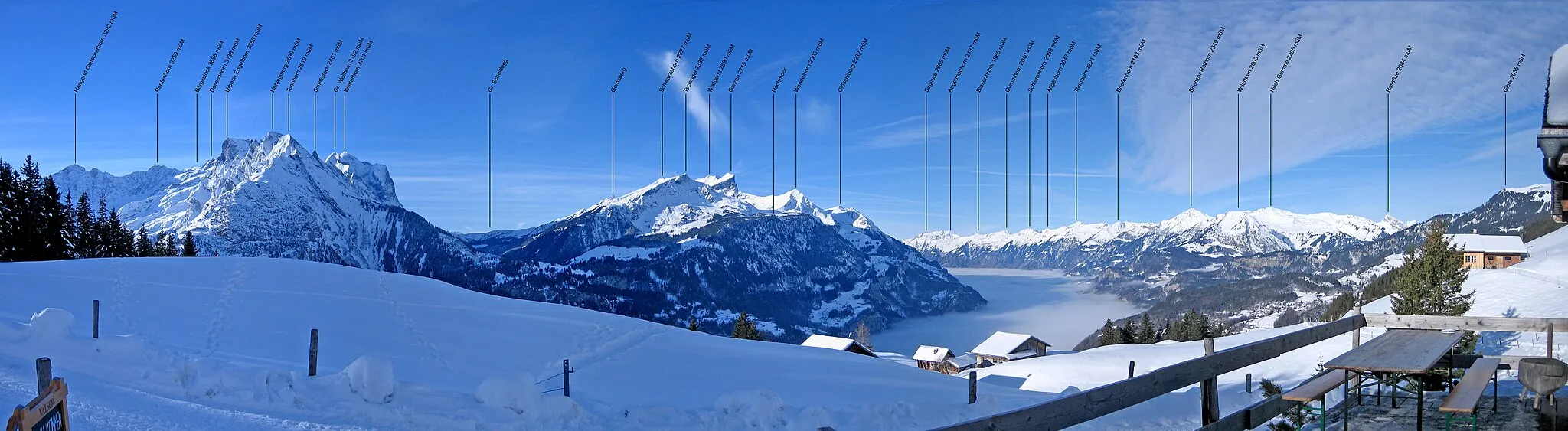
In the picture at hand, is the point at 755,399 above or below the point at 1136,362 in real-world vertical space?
above

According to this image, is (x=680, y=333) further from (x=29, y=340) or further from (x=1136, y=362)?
(x=1136, y=362)

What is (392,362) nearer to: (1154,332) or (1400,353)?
(1400,353)

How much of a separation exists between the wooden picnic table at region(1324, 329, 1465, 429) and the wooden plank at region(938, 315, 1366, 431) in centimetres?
57

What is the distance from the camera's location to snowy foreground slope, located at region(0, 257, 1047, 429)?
38.5 feet

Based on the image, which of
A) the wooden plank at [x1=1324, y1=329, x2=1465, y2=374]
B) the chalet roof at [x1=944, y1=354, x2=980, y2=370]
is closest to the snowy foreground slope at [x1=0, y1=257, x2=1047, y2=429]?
the wooden plank at [x1=1324, y1=329, x2=1465, y2=374]

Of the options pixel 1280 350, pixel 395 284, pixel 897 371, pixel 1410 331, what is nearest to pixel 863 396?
pixel 897 371

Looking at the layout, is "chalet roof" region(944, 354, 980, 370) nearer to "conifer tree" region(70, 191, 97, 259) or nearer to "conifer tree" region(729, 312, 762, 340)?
"conifer tree" region(729, 312, 762, 340)

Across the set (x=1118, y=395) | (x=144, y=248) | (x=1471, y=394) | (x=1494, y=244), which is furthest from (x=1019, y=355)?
(x=1494, y=244)

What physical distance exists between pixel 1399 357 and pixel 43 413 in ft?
32.1

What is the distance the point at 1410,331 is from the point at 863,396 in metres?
15.1

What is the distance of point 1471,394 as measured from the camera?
581cm

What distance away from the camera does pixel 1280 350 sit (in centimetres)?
647

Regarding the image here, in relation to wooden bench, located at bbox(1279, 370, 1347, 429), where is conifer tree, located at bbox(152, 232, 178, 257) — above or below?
below

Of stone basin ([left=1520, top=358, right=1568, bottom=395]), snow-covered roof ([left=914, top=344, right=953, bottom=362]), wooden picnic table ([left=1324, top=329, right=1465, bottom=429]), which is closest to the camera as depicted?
wooden picnic table ([left=1324, top=329, right=1465, bottom=429])
